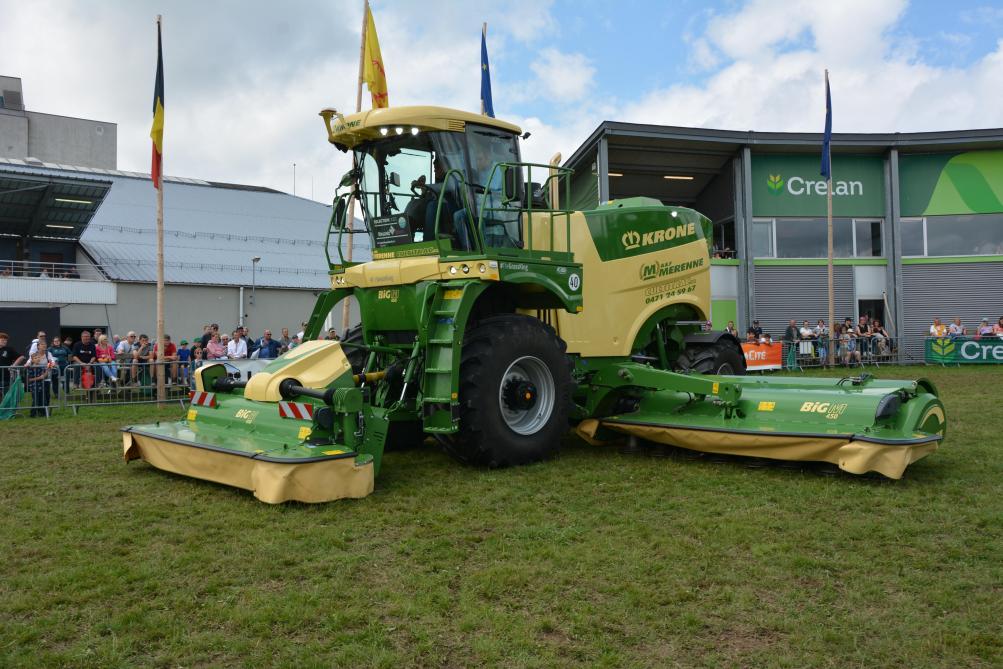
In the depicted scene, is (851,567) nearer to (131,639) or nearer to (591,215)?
(131,639)

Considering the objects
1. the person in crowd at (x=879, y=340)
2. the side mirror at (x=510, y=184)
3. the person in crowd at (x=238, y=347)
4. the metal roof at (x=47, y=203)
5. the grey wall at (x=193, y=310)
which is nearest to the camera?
the side mirror at (x=510, y=184)

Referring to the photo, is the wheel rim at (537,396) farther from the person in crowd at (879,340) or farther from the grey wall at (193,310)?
the grey wall at (193,310)

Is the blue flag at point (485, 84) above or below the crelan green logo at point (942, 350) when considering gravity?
above

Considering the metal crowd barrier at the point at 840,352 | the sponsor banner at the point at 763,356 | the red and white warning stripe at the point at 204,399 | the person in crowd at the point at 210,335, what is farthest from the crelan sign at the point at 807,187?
the red and white warning stripe at the point at 204,399

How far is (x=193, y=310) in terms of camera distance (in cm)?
3447

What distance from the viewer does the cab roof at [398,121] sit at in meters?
7.71

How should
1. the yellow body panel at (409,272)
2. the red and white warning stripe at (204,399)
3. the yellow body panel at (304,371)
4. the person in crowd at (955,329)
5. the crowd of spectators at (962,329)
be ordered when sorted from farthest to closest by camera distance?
the person in crowd at (955,329) → the crowd of spectators at (962,329) → the red and white warning stripe at (204,399) → the yellow body panel at (409,272) → the yellow body panel at (304,371)

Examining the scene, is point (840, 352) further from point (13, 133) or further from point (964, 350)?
point (13, 133)

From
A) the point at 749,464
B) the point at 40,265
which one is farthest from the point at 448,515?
the point at 40,265

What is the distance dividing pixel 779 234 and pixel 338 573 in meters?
27.2

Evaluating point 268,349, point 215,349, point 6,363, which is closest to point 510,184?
point 6,363

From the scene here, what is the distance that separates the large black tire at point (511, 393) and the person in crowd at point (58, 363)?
966 cm

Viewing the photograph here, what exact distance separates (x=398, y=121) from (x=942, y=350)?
2317cm

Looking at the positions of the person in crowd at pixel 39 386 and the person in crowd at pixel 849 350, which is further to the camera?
the person in crowd at pixel 849 350
